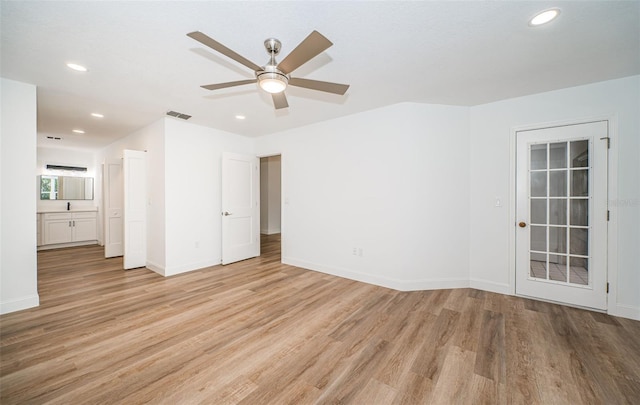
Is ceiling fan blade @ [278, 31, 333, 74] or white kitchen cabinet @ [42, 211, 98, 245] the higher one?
ceiling fan blade @ [278, 31, 333, 74]

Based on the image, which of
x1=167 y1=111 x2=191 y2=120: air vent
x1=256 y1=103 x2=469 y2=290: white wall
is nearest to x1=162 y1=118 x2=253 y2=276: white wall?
x1=167 y1=111 x2=191 y2=120: air vent

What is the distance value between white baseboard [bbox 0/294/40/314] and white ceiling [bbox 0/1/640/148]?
251 cm

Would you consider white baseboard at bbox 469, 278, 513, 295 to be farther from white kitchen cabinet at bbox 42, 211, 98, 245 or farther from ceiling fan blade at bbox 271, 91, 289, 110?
white kitchen cabinet at bbox 42, 211, 98, 245

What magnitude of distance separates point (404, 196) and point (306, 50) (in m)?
2.44

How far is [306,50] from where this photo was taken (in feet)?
5.19

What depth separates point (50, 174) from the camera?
248 inches

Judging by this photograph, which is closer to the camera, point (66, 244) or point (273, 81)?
point (273, 81)

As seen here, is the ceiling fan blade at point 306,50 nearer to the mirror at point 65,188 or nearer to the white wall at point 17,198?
the white wall at point 17,198

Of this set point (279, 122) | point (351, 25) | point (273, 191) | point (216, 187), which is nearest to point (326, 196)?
point (279, 122)

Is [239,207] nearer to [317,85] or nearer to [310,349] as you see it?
[310,349]

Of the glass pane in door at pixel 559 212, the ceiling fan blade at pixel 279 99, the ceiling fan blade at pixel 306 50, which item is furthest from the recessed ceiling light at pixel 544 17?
the ceiling fan blade at pixel 279 99

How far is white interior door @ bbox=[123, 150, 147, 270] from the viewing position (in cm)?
439

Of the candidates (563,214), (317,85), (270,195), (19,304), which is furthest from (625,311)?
(270,195)

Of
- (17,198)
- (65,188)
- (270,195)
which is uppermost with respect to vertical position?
(65,188)
